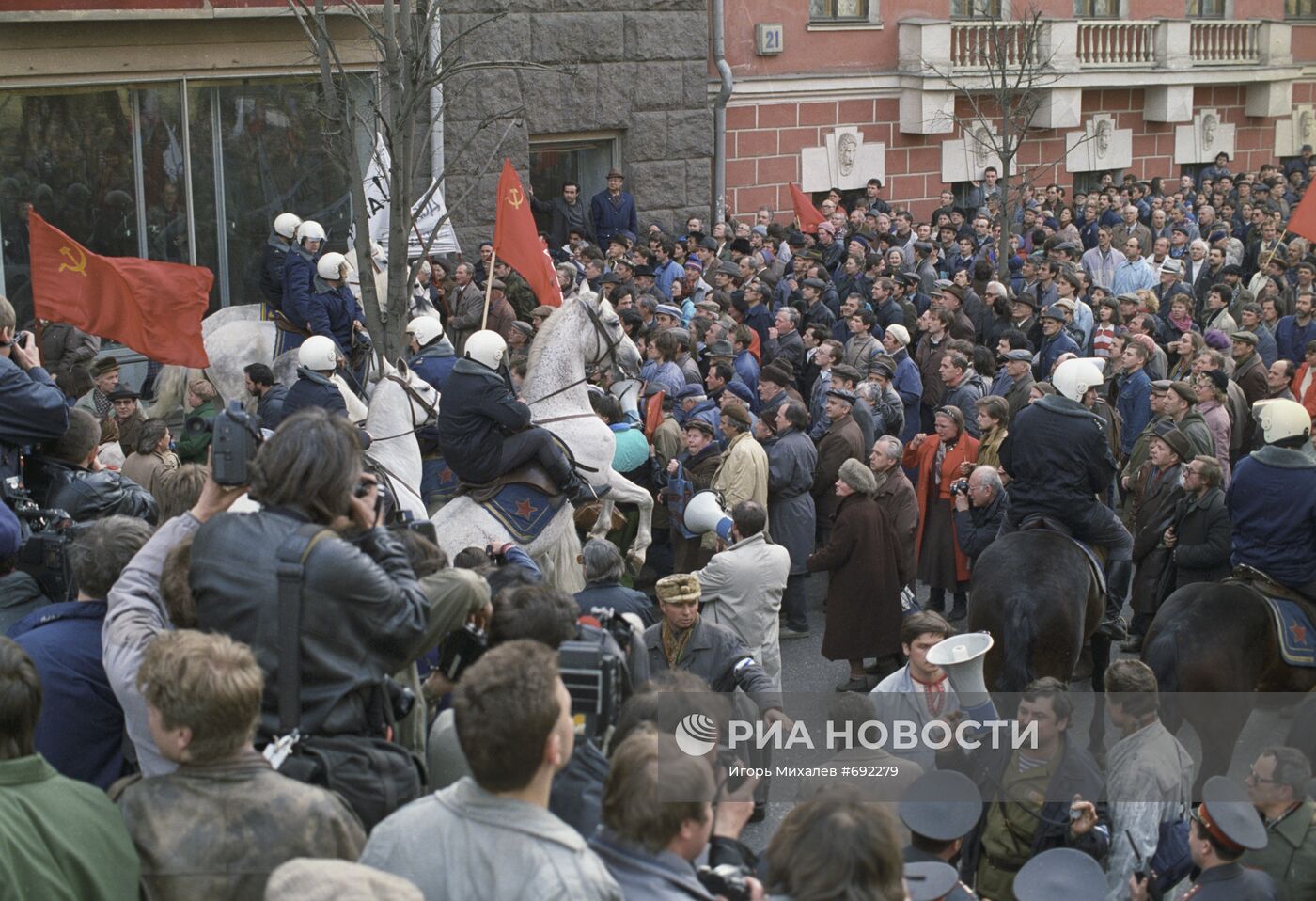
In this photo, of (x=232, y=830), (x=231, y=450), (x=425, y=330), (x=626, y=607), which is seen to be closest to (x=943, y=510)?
(x=425, y=330)

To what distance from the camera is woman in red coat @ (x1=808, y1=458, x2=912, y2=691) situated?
9.85 metres

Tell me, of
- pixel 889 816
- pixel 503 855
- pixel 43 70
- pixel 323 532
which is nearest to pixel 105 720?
pixel 323 532

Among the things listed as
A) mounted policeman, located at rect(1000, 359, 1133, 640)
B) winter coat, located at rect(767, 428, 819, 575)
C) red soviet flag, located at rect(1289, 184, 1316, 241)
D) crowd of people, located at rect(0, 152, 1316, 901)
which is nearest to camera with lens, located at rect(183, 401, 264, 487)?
crowd of people, located at rect(0, 152, 1316, 901)

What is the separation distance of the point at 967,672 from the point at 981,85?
1958 centimetres

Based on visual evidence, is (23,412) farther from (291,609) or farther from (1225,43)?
(1225,43)

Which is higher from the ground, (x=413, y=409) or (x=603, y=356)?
(x=603, y=356)

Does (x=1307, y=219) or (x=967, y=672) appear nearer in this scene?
(x=967, y=672)

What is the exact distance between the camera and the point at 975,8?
25.3 meters

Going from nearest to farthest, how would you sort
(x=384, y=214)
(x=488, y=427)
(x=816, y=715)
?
1. (x=816, y=715)
2. (x=488, y=427)
3. (x=384, y=214)

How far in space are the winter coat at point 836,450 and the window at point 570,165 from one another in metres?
8.42

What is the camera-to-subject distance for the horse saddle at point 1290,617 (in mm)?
8133

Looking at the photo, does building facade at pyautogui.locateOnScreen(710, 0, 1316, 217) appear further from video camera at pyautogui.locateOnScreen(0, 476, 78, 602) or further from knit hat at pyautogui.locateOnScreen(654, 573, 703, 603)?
video camera at pyautogui.locateOnScreen(0, 476, 78, 602)

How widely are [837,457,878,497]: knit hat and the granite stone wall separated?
25.9 feet

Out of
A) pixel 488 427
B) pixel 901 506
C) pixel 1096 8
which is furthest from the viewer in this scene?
pixel 1096 8
